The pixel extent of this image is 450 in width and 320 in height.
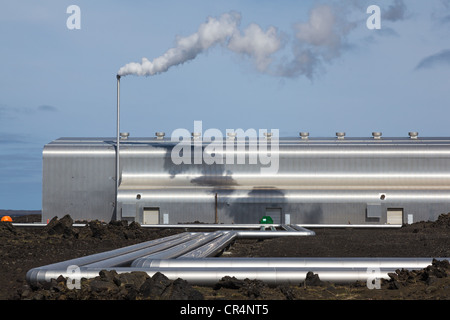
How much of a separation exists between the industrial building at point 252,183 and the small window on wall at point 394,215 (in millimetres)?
72

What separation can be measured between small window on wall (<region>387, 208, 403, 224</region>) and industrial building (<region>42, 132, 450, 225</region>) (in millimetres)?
72

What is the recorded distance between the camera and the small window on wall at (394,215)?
4884 centimetres

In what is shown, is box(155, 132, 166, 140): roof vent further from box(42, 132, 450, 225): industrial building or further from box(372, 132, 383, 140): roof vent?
box(372, 132, 383, 140): roof vent

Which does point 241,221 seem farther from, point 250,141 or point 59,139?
point 59,139

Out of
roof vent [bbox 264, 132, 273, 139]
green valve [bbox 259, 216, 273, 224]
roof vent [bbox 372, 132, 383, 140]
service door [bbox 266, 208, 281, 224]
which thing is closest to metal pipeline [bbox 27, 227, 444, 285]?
green valve [bbox 259, 216, 273, 224]

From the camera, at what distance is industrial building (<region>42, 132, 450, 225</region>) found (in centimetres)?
4850

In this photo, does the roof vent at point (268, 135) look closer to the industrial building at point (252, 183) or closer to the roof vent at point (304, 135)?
the industrial building at point (252, 183)

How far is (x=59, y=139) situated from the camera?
187ft

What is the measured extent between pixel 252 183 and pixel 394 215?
10653mm

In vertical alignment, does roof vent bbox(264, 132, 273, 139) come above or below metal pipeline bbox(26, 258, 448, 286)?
above

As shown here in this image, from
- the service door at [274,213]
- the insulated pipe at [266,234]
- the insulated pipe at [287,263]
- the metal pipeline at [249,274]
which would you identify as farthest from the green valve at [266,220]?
the metal pipeline at [249,274]

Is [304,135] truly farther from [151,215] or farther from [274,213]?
[151,215]
